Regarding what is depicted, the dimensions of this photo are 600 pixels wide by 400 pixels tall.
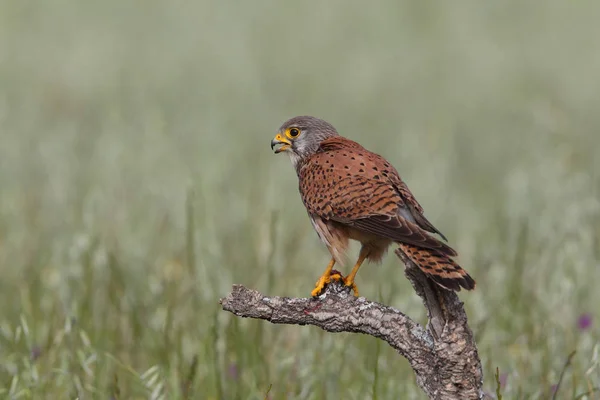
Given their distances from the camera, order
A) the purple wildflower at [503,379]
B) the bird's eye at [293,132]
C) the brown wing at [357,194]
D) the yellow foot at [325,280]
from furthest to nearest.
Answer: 1. the bird's eye at [293,132]
2. the purple wildflower at [503,379]
3. the yellow foot at [325,280]
4. the brown wing at [357,194]

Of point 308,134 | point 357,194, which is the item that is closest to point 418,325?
point 357,194

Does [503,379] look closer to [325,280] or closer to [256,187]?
[325,280]

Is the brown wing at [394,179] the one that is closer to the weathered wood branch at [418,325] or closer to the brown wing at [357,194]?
the brown wing at [357,194]

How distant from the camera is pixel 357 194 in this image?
170 inches

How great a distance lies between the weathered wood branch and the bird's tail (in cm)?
9

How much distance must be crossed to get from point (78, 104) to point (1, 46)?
266 cm

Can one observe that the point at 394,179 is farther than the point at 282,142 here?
No

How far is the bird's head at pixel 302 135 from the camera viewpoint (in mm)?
5082

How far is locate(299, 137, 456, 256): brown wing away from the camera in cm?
409

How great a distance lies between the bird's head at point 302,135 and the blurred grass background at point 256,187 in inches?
15.3

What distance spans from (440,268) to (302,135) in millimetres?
1777

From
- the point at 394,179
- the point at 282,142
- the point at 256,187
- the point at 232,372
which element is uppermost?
the point at 256,187

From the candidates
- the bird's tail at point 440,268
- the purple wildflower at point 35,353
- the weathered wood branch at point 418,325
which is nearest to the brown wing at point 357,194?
the bird's tail at point 440,268

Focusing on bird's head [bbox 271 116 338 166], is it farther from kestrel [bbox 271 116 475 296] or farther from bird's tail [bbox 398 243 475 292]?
bird's tail [bbox 398 243 475 292]
